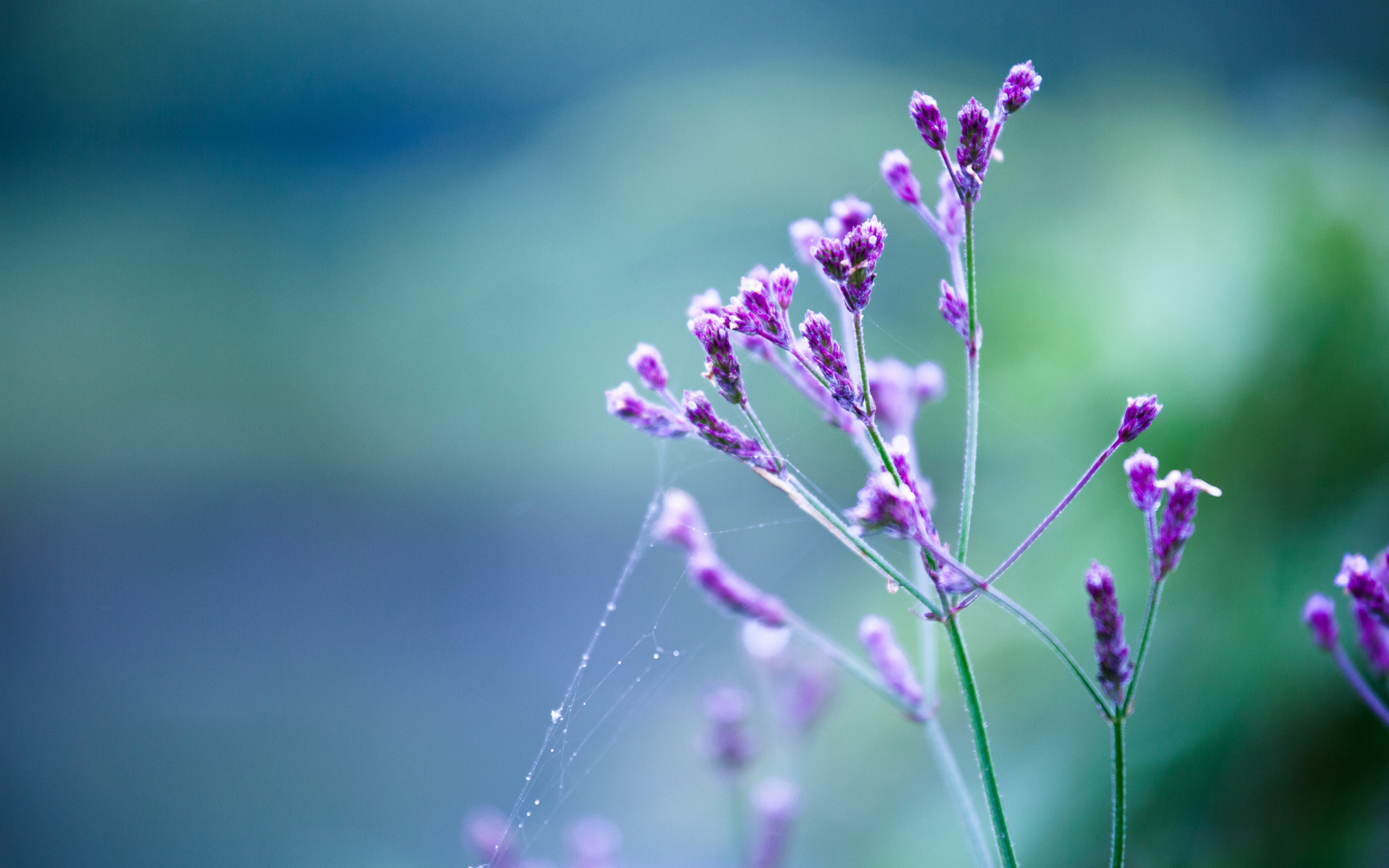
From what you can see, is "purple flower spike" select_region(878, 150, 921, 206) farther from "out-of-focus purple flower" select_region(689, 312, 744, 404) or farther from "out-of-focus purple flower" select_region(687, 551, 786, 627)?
"out-of-focus purple flower" select_region(687, 551, 786, 627)

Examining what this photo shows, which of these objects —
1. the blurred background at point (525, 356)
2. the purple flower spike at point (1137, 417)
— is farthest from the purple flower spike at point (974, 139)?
the blurred background at point (525, 356)

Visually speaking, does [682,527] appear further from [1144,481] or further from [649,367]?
[1144,481]

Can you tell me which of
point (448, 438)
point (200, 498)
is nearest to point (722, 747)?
point (448, 438)

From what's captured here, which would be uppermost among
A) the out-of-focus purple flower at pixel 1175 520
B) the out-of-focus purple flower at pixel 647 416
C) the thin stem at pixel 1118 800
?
the out-of-focus purple flower at pixel 647 416

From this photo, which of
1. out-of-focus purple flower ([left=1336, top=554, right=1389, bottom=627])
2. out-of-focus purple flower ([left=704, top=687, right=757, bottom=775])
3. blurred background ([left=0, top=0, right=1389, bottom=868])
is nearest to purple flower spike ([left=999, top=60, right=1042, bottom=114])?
out-of-focus purple flower ([left=1336, top=554, right=1389, bottom=627])

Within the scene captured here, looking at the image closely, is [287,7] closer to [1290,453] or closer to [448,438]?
[448,438]

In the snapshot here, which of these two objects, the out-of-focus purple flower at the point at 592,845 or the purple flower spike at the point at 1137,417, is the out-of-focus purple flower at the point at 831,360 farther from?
the out-of-focus purple flower at the point at 592,845
